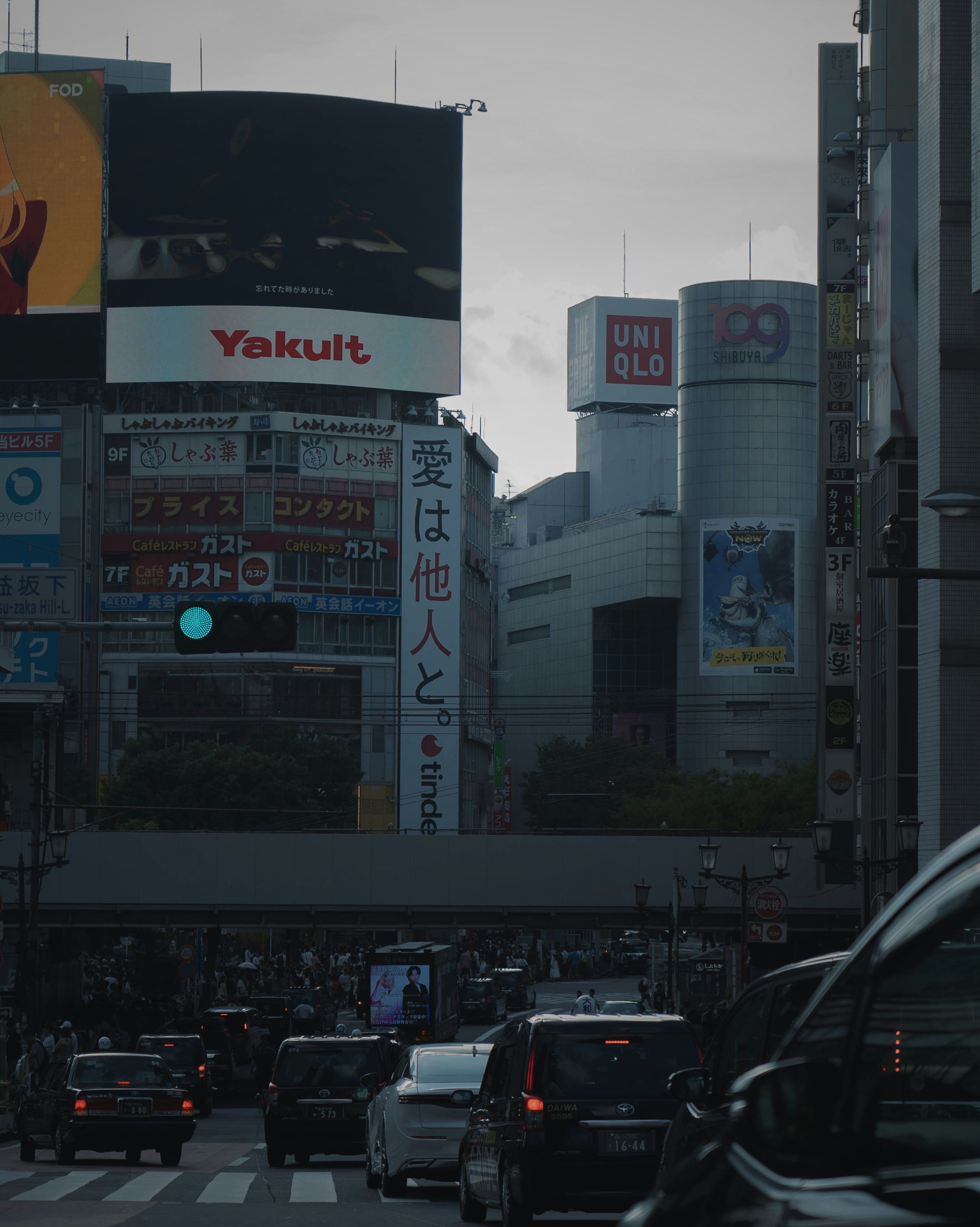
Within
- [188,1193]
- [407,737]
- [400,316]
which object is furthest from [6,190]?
[188,1193]

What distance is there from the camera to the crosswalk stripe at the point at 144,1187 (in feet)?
58.5

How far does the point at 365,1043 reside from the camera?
23.8 metres

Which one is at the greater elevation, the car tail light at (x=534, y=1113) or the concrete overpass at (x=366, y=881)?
the car tail light at (x=534, y=1113)

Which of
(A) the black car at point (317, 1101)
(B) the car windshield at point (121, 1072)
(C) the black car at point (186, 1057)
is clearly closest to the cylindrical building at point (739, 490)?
(C) the black car at point (186, 1057)

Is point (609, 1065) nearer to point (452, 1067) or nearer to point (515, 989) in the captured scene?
point (452, 1067)

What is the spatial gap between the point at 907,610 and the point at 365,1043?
26.5 m

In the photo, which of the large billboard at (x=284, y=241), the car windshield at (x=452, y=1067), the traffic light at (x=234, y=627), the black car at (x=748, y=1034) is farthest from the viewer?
the large billboard at (x=284, y=241)

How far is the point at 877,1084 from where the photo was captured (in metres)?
3.75

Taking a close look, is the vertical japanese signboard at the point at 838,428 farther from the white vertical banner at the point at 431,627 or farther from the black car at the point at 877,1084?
the white vertical banner at the point at 431,627

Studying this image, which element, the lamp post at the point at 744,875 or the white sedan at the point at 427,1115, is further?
the lamp post at the point at 744,875

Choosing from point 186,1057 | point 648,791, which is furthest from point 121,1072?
point 648,791

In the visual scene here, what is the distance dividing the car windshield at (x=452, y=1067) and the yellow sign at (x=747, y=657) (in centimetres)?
12737

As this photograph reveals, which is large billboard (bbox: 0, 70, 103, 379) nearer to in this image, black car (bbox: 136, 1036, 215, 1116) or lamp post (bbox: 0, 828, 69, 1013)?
lamp post (bbox: 0, 828, 69, 1013)

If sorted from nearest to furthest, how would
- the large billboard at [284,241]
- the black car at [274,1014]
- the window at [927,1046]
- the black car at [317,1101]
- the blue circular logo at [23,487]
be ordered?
the window at [927,1046] < the black car at [317,1101] < the black car at [274,1014] < the blue circular logo at [23,487] < the large billboard at [284,241]
